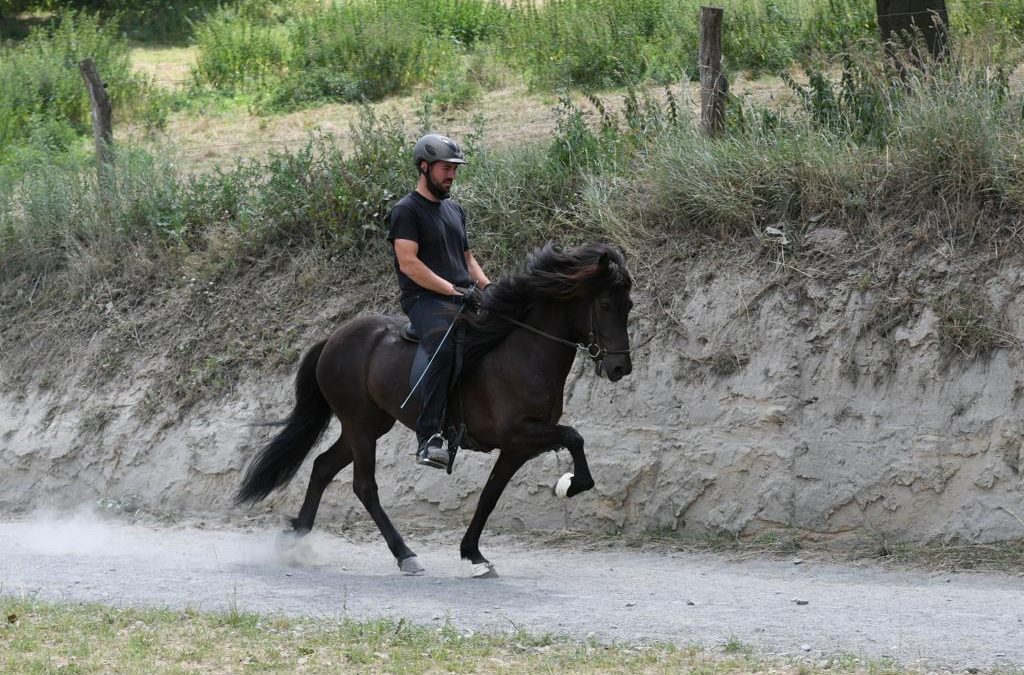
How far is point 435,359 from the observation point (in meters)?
9.27

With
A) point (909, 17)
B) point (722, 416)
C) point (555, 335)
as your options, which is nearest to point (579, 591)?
point (555, 335)

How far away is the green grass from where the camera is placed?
6.61 m

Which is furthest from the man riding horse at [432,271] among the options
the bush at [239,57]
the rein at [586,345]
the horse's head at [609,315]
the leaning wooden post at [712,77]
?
the bush at [239,57]

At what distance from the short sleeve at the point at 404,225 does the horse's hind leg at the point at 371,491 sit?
1.67 metres

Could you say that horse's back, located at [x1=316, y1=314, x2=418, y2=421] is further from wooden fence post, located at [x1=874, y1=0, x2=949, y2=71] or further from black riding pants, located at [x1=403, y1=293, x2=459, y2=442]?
wooden fence post, located at [x1=874, y1=0, x2=949, y2=71]

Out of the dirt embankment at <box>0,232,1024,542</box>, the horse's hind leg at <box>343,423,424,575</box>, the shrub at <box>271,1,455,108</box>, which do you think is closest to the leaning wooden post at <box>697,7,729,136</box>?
the dirt embankment at <box>0,232,1024,542</box>

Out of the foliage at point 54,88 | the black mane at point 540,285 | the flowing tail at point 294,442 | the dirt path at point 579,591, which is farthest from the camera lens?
the foliage at point 54,88

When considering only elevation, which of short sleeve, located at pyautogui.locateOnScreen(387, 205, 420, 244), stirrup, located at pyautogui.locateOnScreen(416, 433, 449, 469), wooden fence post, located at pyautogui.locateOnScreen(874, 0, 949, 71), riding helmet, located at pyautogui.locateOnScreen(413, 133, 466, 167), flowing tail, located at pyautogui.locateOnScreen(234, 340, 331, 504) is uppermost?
wooden fence post, located at pyautogui.locateOnScreen(874, 0, 949, 71)

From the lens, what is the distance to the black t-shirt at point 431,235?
9.35 metres

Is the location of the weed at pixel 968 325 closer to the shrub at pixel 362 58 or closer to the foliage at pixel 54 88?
the shrub at pixel 362 58

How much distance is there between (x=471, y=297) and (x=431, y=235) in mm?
539

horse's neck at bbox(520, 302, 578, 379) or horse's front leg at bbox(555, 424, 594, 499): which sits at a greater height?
→ horse's neck at bbox(520, 302, 578, 379)

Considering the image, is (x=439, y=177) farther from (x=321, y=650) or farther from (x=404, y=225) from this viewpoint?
(x=321, y=650)

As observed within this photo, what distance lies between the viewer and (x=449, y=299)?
9.52 metres
